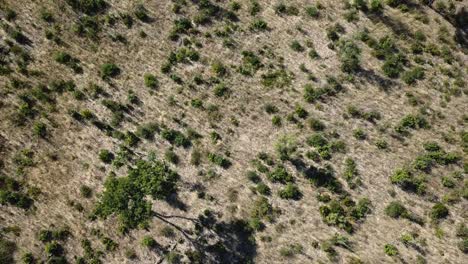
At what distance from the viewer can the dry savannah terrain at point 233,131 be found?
146 feet

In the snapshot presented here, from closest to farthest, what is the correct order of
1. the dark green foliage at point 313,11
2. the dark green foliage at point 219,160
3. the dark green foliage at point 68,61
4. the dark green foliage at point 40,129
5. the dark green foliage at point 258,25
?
the dark green foliage at point 40,129, the dark green foliage at point 219,160, the dark green foliage at point 68,61, the dark green foliage at point 258,25, the dark green foliage at point 313,11

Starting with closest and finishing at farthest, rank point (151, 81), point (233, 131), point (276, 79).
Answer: point (233, 131), point (151, 81), point (276, 79)

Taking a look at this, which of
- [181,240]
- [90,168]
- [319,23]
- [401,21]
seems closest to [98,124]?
[90,168]

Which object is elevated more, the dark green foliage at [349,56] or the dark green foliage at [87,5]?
the dark green foliage at [349,56]

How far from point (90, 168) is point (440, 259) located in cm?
3168

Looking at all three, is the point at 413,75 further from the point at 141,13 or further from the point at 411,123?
the point at 141,13

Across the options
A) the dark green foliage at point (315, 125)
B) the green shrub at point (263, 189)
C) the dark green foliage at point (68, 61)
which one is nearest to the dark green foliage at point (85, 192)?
the dark green foliage at point (68, 61)

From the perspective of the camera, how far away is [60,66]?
159ft

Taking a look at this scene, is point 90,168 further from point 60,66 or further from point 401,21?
point 401,21

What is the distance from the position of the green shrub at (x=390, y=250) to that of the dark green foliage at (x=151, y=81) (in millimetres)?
25439

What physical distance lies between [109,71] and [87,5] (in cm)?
724

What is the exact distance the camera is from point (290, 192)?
1823 inches

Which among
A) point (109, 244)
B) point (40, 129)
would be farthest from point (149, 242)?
point (40, 129)

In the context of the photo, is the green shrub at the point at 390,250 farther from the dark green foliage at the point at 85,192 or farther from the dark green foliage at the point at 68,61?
the dark green foliage at the point at 68,61
